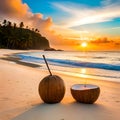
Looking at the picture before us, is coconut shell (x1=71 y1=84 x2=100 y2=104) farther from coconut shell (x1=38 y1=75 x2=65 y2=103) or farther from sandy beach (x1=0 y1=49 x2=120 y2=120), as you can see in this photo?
coconut shell (x1=38 y1=75 x2=65 y2=103)

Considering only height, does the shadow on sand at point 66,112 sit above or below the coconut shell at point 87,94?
below

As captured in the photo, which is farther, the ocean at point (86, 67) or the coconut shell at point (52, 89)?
the ocean at point (86, 67)

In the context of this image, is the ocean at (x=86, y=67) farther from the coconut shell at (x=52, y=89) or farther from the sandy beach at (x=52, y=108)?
the coconut shell at (x=52, y=89)

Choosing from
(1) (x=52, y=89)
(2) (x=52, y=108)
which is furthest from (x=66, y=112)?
(1) (x=52, y=89)

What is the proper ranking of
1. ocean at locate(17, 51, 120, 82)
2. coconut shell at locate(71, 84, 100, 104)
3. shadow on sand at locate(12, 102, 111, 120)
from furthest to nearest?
ocean at locate(17, 51, 120, 82) → coconut shell at locate(71, 84, 100, 104) → shadow on sand at locate(12, 102, 111, 120)

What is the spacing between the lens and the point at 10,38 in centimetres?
10831

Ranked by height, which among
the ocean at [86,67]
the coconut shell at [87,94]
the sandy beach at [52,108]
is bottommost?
the ocean at [86,67]

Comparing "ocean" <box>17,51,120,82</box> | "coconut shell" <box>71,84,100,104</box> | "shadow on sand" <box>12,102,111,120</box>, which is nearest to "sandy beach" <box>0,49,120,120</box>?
"shadow on sand" <box>12,102,111,120</box>

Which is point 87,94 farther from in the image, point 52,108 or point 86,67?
point 86,67

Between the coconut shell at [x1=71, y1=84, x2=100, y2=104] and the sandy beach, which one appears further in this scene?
the coconut shell at [x1=71, y1=84, x2=100, y2=104]

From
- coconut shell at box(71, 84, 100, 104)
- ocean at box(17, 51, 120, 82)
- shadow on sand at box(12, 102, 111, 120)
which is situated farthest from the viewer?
ocean at box(17, 51, 120, 82)

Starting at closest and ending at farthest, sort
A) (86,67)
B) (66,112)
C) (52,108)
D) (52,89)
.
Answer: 1. (66,112)
2. (52,108)
3. (52,89)
4. (86,67)

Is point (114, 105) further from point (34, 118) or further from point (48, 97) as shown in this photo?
point (34, 118)

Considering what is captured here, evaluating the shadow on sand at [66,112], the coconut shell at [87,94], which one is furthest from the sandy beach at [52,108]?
the coconut shell at [87,94]
